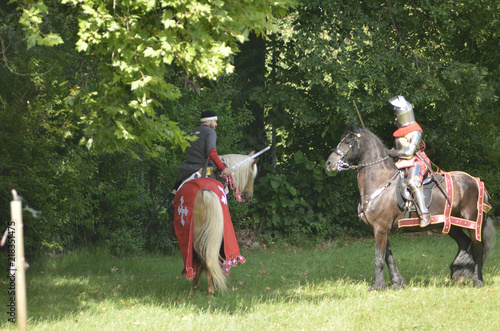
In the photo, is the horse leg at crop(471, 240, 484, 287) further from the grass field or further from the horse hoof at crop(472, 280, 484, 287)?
the grass field

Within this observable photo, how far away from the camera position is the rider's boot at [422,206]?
27.1 feet

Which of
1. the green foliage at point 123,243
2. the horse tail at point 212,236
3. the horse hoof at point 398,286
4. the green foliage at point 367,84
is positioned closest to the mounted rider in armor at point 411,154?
the horse hoof at point 398,286

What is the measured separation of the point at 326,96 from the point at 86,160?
5731 mm

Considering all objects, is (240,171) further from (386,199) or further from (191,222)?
Answer: (386,199)

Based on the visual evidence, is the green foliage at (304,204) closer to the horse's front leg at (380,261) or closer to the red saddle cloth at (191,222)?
the horse's front leg at (380,261)

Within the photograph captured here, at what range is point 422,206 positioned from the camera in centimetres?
827

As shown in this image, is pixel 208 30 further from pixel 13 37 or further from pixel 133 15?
pixel 13 37

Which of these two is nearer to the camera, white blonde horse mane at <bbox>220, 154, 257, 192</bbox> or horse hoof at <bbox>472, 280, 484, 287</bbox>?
white blonde horse mane at <bbox>220, 154, 257, 192</bbox>

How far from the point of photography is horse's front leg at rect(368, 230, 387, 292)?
8398 millimetres

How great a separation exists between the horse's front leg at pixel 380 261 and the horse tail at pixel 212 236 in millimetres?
2246

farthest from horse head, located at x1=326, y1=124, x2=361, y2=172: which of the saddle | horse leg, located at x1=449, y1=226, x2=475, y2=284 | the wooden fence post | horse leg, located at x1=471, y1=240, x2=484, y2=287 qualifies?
the wooden fence post

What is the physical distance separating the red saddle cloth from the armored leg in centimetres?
263

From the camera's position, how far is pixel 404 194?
8367mm

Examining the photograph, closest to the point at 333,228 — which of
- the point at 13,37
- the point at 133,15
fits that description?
the point at 13,37
